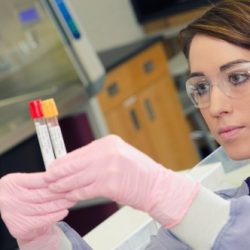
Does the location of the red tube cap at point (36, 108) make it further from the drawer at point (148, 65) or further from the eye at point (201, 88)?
the drawer at point (148, 65)

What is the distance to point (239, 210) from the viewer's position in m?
0.81

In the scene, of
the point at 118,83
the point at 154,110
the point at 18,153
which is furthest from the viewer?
the point at 154,110

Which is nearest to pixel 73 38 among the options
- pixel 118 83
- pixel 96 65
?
pixel 96 65

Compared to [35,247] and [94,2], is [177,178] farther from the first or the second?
[94,2]

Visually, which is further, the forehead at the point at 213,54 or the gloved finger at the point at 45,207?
the forehead at the point at 213,54

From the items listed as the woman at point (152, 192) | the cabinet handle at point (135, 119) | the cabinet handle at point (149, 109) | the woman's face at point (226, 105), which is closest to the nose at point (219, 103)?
the woman's face at point (226, 105)

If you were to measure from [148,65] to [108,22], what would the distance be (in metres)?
0.67

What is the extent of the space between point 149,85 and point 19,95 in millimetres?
861

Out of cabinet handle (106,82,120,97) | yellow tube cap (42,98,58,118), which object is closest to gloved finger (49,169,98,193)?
yellow tube cap (42,98,58,118)

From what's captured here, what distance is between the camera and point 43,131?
2.93 feet

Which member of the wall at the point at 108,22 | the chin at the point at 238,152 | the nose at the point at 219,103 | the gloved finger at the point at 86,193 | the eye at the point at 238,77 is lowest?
the wall at the point at 108,22

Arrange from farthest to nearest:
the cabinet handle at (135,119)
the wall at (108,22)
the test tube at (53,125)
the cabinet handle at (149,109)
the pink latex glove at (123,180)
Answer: the wall at (108,22) → the cabinet handle at (149,109) → the cabinet handle at (135,119) → the test tube at (53,125) → the pink latex glove at (123,180)

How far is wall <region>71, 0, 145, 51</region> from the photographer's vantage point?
3.64m

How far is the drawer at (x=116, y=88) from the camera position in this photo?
2.92 meters
